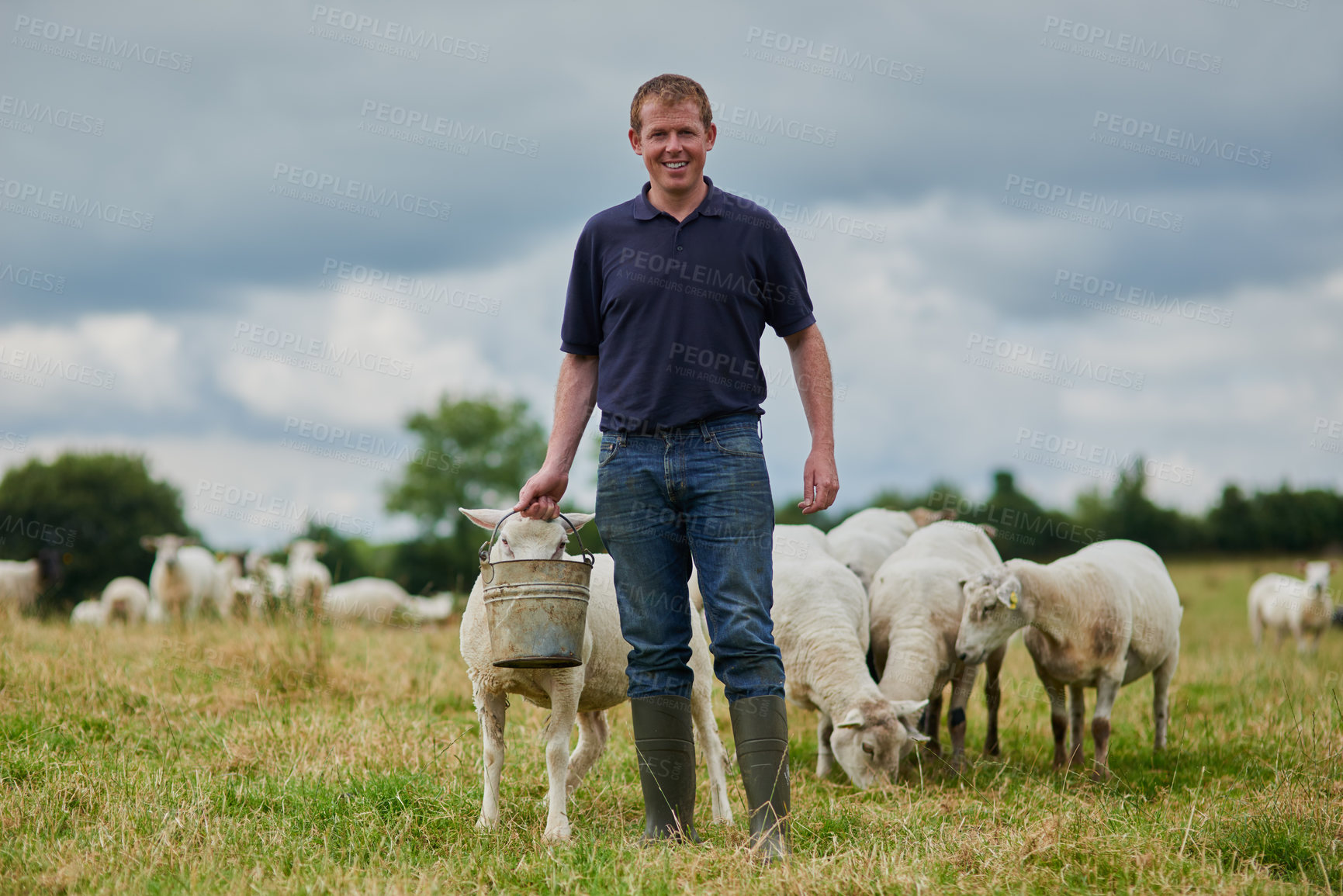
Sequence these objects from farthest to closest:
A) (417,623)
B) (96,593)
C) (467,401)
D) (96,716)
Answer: (467,401)
(96,593)
(417,623)
(96,716)

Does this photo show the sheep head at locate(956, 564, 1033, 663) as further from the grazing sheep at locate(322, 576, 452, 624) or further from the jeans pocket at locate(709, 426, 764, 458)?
the grazing sheep at locate(322, 576, 452, 624)

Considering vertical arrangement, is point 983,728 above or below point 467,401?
below

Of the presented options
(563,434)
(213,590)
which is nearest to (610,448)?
(563,434)

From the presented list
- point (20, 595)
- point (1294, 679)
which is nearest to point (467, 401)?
point (20, 595)

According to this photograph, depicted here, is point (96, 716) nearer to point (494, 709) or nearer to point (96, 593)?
point (494, 709)

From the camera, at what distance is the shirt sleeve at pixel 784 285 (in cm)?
438

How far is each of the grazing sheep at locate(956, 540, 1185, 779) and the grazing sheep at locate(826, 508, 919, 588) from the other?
1486mm

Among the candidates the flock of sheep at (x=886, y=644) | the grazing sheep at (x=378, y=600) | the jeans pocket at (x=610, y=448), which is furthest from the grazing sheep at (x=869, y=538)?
the grazing sheep at (x=378, y=600)

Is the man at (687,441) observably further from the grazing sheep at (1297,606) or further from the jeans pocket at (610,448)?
the grazing sheep at (1297,606)

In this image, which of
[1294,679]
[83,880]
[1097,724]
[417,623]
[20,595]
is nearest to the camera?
[83,880]

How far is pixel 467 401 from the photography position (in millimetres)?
60250

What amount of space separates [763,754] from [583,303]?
1911 millimetres

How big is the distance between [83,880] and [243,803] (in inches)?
42.5

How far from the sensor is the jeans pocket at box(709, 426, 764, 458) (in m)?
4.17
